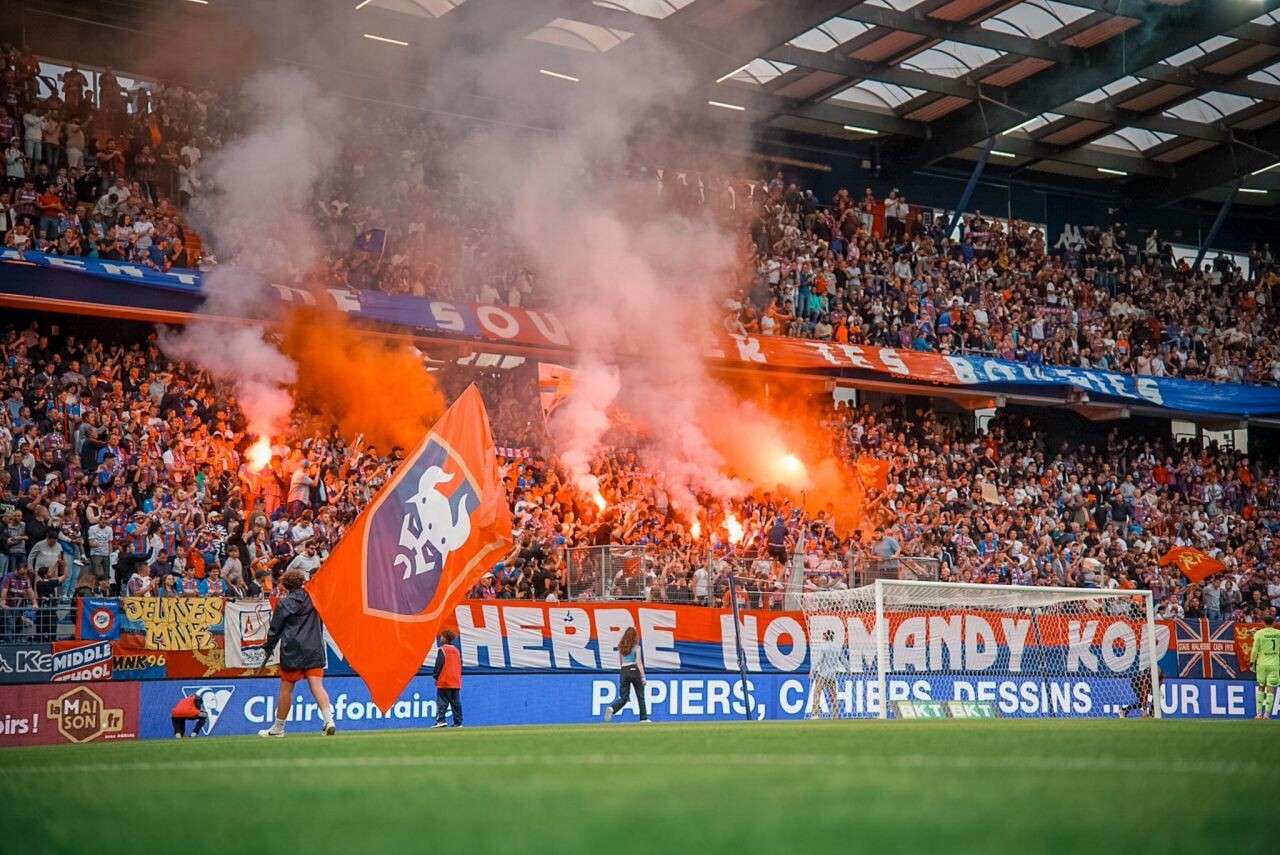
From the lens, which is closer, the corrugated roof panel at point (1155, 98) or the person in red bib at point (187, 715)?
the person in red bib at point (187, 715)

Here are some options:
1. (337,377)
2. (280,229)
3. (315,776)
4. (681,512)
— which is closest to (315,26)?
(280,229)

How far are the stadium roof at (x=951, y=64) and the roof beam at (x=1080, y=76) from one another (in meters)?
0.03

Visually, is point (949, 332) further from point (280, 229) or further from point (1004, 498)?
point (280, 229)

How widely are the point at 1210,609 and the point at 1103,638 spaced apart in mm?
7033

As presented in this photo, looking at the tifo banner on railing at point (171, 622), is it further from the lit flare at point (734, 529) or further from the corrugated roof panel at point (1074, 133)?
the corrugated roof panel at point (1074, 133)

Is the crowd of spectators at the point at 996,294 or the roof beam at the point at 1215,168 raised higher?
the roof beam at the point at 1215,168

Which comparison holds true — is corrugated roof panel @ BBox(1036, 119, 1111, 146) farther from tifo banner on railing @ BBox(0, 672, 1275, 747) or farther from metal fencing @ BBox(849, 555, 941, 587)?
tifo banner on railing @ BBox(0, 672, 1275, 747)

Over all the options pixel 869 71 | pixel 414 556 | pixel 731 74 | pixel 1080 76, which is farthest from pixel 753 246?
pixel 414 556

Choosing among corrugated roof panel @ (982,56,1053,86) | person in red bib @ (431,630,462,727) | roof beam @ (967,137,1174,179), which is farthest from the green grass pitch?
roof beam @ (967,137,1174,179)

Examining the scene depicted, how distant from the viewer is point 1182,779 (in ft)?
17.3

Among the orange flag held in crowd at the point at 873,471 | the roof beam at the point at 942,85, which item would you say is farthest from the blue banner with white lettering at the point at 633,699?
the roof beam at the point at 942,85

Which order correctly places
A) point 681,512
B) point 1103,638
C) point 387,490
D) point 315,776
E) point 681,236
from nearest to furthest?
1. point 315,776
2. point 387,490
3. point 1103,638
4. point 681,512
5. point 681,236

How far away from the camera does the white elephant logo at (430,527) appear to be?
37.5ft

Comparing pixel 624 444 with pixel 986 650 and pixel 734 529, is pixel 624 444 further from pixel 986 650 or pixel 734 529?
pixel 986 650
